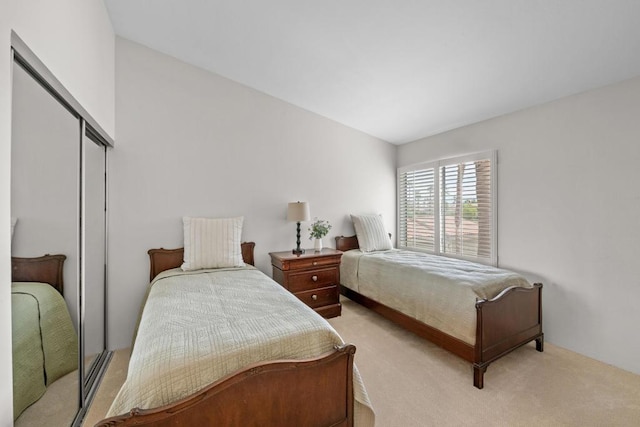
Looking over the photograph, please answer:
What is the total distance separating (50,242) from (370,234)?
10.2 ft

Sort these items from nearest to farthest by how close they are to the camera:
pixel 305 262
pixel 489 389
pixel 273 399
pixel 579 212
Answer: pixel 273 399 < pixel 489 389 < pixel 579 212 < pixel 305 262

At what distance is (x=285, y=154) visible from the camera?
3412 millimetres

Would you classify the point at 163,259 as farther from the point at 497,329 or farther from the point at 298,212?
the point at 497,329

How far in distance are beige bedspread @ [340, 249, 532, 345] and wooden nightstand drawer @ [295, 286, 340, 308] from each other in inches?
13.4

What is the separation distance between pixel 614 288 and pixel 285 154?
329 cm

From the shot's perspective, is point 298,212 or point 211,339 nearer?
point 211,339

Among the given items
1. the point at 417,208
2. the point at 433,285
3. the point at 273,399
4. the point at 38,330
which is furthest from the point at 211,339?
the point at 417,208

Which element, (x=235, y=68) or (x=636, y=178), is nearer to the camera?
(x=636, y=178)

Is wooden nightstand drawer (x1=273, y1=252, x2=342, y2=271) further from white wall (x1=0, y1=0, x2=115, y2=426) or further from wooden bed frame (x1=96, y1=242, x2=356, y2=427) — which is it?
white wall (x1=0, y1=0, x2=115, y2=426)

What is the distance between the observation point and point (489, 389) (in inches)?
Result: 76.7

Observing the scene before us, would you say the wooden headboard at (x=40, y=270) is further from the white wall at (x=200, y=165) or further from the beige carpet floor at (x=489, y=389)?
the white wall at (x=200, y=165)

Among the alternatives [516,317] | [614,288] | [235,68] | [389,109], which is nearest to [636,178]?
[614,288]

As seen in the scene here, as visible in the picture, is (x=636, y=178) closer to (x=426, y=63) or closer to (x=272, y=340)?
(x=426, y=63)

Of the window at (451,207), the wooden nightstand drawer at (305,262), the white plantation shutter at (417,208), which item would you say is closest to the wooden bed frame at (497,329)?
the window at (451,207)
